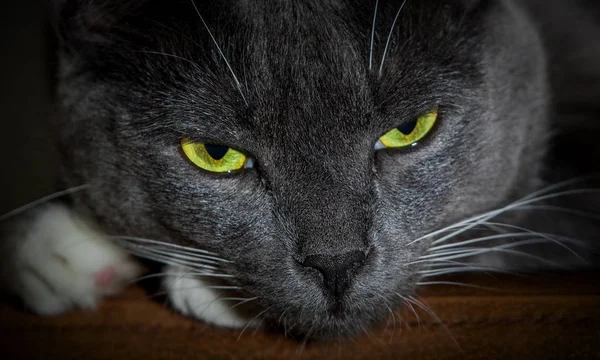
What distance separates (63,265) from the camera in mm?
1285

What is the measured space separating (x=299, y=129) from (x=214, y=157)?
18 centimetres

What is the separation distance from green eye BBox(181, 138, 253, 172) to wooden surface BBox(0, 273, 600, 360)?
0.29 meters

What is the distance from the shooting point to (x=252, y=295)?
3.69 ft

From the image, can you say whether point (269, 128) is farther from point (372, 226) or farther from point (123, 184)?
point (123, 184)

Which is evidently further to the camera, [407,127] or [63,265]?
[63,265]

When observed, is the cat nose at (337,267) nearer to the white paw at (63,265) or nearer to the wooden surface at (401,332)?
the wooden surface at (401,332)

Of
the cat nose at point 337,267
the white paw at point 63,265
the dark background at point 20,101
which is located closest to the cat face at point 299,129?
the cat nose at point 337,267

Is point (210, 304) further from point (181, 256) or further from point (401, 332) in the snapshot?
point (401, 332)

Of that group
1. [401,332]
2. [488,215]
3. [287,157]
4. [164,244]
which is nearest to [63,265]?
[164,244]

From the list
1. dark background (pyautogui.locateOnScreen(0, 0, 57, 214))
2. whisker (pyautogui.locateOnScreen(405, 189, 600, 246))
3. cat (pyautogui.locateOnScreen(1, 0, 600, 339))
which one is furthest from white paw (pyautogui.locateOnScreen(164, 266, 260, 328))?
dark background (pyautogui.locateOnScreen(0, 0, 57, 214))

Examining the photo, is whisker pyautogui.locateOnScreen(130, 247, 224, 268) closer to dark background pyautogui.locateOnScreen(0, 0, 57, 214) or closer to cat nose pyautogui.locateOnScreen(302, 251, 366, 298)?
cat nose pyautogui.locateOnScreen(302, 251, 366, 298)

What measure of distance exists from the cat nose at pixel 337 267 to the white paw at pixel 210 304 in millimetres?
197

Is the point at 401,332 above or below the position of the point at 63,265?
below

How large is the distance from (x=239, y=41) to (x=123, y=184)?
1.27 feet
